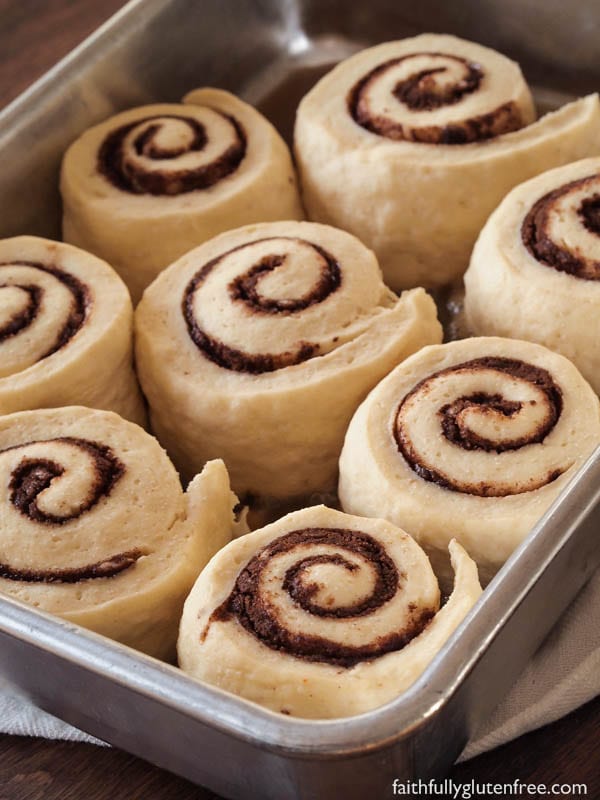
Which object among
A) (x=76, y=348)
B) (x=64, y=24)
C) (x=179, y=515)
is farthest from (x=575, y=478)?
(x=64, y=24)

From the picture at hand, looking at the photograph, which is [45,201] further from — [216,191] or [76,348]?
[76,348]

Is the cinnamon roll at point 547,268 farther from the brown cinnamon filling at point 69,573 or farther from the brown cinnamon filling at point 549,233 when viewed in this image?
the brown cinnamon filling at point 69,573

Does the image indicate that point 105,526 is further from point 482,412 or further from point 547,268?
point 547,268

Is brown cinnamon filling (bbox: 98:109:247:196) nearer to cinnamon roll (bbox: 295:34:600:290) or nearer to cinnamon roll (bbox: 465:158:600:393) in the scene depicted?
cinnamon roll (bbox: 295:34:600:290)

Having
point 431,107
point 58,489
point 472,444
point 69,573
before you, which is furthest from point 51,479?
point 431,107

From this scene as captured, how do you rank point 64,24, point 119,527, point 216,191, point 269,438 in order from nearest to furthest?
point 119,527 → point 269,438 → point 216,191 → point 64,24

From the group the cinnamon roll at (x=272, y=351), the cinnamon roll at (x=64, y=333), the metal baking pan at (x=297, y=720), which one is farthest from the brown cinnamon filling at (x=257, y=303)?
the metal baking pan at (x=297, y=720)

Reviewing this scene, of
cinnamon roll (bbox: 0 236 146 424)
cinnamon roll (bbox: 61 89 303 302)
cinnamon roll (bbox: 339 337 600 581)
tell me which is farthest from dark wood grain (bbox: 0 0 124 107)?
cinnamon roll (bbox: 339 337 600 581)
